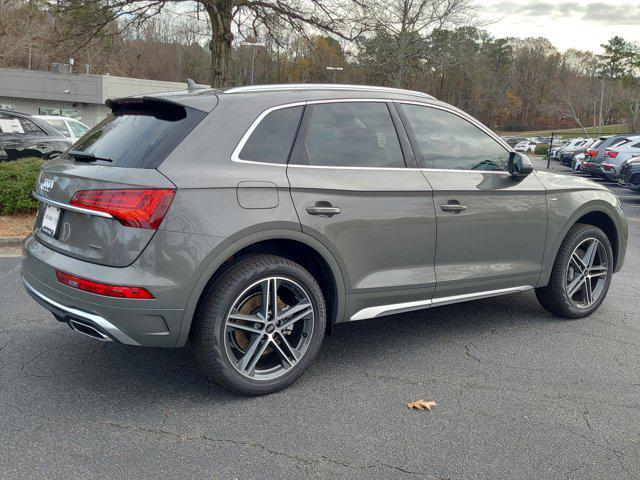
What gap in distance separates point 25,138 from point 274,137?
384 inches

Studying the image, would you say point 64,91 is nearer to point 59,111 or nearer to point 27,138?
point 59,111

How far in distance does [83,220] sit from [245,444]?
1.45 m

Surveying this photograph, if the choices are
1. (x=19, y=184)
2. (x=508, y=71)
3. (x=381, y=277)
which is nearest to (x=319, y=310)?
(x=381, y=277)

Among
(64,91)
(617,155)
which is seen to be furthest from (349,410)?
(64,91)

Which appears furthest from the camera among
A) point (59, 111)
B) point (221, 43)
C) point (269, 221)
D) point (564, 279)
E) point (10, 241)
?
point (59, 111)

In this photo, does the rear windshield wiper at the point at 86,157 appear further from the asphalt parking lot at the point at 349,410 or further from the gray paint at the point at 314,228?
the asphalt parking lot at the point at 349,410

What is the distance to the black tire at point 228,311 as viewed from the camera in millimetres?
3318

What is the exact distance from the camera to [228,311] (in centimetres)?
336

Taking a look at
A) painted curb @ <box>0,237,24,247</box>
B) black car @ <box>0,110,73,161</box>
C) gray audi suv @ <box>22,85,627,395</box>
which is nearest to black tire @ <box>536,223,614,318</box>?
gray audi suv @ <box>22,85,627,395</box>

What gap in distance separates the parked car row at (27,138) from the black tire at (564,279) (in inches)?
382

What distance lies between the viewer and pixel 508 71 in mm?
97250

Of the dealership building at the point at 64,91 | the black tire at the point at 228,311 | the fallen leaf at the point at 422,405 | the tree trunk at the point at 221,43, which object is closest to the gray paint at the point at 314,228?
the black tire at the point at 228,311

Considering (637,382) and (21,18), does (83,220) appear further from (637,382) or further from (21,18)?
(21,18)

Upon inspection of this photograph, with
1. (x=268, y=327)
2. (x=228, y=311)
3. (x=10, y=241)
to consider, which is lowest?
(x=10, y=241)
